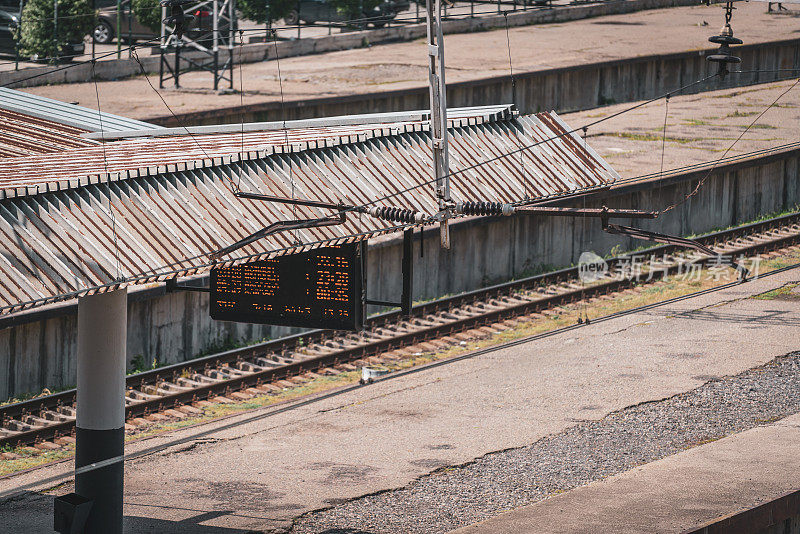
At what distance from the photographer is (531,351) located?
20.3 metres

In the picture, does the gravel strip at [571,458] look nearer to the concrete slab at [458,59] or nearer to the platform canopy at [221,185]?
the platform canopy at [221,185]

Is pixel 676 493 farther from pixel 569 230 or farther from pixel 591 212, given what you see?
pixel 569 230

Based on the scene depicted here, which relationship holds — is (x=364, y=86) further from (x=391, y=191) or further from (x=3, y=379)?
(x=391, y=191)

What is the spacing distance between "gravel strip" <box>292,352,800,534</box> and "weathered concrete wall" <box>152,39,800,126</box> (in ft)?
49.3

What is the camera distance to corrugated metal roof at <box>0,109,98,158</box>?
15664 mm

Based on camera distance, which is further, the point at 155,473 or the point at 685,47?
the point at 685,47

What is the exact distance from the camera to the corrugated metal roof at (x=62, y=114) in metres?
17.6

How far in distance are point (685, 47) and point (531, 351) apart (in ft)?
86.8

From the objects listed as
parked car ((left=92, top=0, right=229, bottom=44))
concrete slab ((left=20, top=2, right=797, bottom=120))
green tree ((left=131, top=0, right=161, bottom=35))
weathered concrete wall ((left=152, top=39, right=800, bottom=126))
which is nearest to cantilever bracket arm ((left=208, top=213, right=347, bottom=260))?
weathered concrete wall ((left=152, top=39, right=800, bottom=126))

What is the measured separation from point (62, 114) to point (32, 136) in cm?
188

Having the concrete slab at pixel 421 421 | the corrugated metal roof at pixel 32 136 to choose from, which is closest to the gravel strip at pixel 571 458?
the concrete slab at pixel 421 421

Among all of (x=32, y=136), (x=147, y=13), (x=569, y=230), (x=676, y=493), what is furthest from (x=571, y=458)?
(x=147, y=13)

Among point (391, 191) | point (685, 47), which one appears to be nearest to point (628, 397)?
point (391, 191)

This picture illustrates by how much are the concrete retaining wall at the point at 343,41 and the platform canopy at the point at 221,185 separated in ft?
47.4
